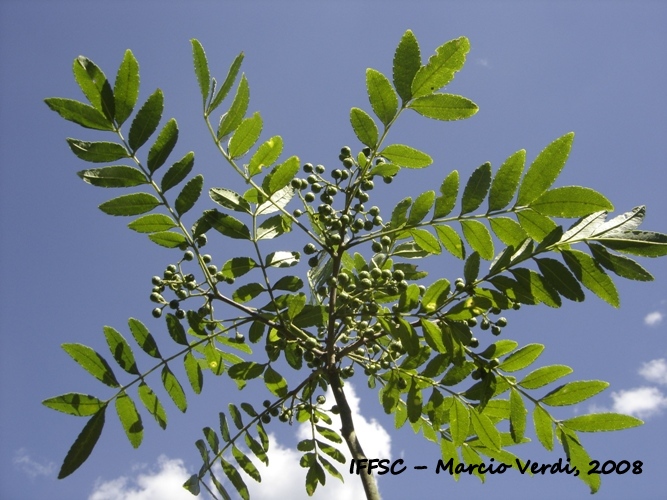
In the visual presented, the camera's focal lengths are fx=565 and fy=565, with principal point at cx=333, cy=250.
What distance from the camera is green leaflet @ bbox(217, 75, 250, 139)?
2479 mm

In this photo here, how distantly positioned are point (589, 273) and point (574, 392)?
2.00ft

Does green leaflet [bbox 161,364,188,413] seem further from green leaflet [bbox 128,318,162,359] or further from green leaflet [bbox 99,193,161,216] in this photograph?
green leaflet [bbox 99,193,161,216]

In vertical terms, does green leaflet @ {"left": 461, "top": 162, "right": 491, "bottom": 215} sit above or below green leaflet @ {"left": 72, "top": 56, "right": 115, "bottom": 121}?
below

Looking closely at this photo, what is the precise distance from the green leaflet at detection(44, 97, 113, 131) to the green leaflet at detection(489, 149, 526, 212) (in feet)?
5.53

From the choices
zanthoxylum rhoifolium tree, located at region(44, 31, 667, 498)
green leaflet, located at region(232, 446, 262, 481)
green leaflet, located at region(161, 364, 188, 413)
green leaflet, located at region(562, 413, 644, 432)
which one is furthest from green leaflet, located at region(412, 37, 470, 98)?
green leaflet, located at region(232, 446, 262, 481)

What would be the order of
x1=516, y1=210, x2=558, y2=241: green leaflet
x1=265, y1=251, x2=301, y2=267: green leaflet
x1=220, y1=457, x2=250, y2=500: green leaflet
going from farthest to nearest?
x1=220, y1=457, x2=250, y2=500: green leaflet
x1=265, y1=251, x2=301, y2=267: green leaflet
x1=516, y1=210, x2=558, y2=241: green leaflet

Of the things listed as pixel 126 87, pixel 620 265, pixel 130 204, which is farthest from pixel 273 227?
pixel 620 265

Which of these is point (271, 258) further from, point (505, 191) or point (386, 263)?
point (505, 191)

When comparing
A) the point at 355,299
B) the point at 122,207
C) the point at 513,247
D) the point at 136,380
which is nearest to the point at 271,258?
the point at 355,299

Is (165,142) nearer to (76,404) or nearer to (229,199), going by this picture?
(229,199)

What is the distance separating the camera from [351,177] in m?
2.46

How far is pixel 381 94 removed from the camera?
2357 mm

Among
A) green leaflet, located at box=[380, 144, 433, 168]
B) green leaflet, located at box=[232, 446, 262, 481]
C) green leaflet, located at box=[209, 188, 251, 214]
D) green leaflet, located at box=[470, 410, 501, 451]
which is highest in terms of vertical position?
green leaflet, located at box=[380, 144, 433, 168]

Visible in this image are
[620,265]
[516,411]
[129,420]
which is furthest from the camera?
[129,420]
